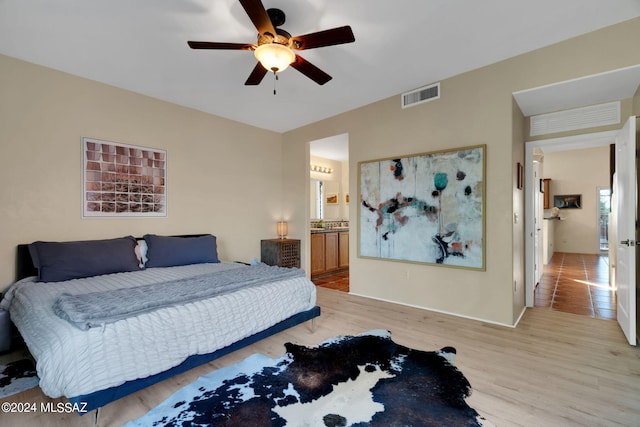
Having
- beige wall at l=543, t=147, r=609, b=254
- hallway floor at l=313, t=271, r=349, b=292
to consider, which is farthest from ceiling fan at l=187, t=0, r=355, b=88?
beige wall at l=543, t=147, r=609, b=254

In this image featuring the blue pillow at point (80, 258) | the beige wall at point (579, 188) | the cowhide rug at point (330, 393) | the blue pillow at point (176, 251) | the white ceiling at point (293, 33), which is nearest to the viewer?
the cowhide rug at point (330, 393)

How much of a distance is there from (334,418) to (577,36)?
3843 millimetres

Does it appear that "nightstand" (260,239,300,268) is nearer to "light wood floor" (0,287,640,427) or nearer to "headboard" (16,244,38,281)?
"light wood floor" (0,287,640,427)

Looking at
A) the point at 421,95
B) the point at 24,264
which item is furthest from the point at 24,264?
the point at 421,95

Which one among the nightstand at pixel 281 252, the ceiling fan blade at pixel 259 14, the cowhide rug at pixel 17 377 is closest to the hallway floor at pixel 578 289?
the nightstand at pixel 281 252

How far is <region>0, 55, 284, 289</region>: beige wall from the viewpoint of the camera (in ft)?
9.62

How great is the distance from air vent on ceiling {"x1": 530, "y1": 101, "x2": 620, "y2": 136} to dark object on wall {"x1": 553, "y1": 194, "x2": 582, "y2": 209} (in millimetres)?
6732

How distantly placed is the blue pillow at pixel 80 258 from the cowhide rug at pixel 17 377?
2.36 ft

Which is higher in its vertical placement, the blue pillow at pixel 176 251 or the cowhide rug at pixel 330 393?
the blue pillow at pixel 176 251

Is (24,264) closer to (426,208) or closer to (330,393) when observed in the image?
(330,393)

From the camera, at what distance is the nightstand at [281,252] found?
16.4 ft

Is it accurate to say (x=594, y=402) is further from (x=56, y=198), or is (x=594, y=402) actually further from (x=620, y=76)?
→ (x=56, y=198)

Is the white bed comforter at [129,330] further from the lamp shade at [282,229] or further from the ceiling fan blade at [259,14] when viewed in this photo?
the lamp shade at [282,229]

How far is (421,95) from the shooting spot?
3705 millimetres
